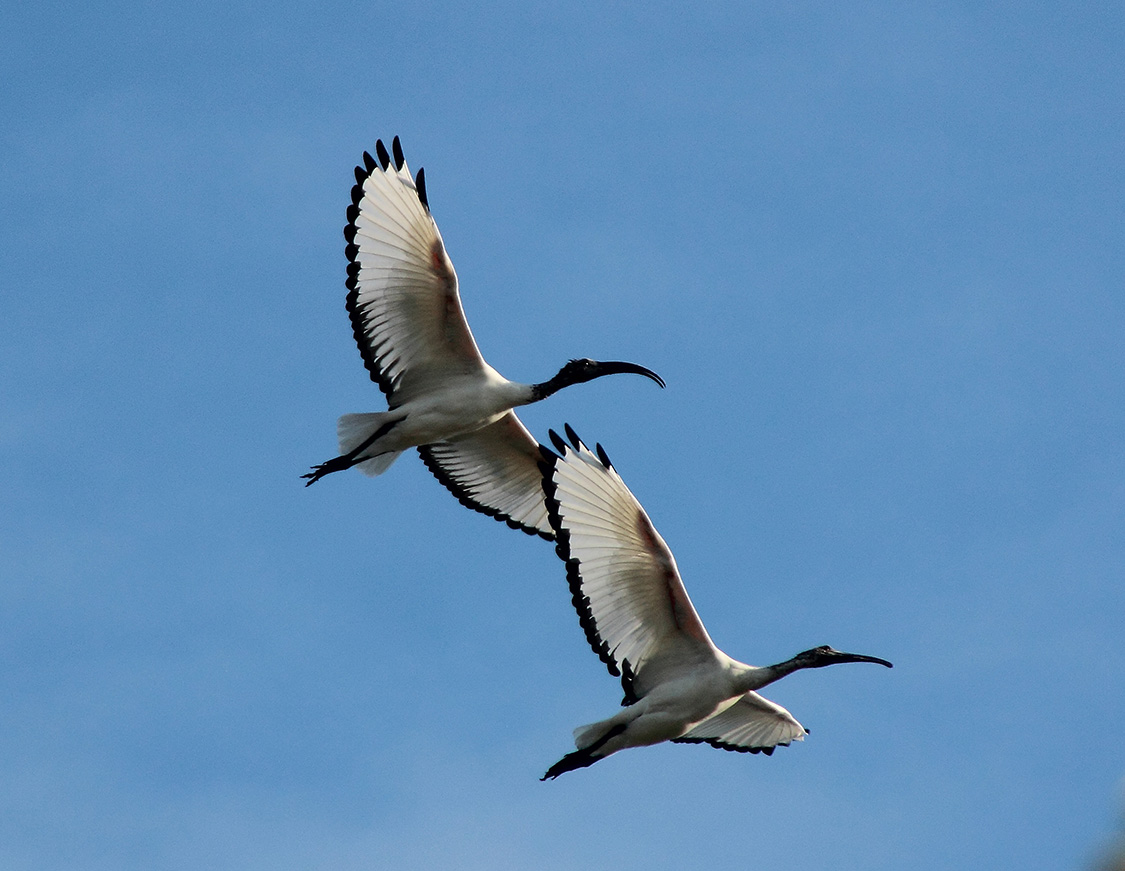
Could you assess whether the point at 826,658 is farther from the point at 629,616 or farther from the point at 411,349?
the point at 411,349

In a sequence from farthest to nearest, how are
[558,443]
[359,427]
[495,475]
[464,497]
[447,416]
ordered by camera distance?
[464,497], [495,475], [359,427], [447,416], [558,443]

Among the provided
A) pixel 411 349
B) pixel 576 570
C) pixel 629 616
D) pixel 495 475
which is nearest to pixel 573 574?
pixel 576 570

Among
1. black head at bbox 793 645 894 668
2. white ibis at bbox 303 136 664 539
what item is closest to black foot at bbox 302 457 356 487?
white ibis at bbox 303 136 664 539

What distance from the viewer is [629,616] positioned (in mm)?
10938

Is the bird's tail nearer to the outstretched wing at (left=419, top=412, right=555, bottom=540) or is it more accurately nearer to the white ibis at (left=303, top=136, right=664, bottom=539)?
the white ibis at (left=303, top=136, right=664, bottom=539)

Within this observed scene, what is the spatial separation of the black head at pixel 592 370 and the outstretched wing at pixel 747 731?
9.79 feet

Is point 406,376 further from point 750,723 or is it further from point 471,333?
point 750,723

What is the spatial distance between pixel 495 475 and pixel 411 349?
191 centimetres

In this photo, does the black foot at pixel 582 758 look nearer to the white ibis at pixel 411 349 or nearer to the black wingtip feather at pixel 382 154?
the white ibis at pixel 411 349

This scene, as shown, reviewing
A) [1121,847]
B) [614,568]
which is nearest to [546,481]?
[614,568]

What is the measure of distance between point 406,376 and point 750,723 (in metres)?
4.06

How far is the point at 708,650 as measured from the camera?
1089 centimetres

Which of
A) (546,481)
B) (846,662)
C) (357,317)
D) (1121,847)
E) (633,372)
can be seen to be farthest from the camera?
(633,372)

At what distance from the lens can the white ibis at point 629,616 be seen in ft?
35.2
